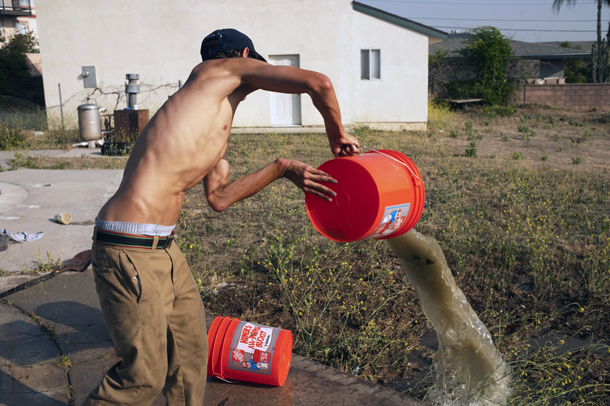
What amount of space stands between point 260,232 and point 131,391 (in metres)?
3.40

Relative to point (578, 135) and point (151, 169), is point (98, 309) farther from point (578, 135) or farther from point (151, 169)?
point (578, 135)

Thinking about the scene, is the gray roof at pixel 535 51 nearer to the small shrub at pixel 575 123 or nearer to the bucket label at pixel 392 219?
the small shrub at pixel 575 123

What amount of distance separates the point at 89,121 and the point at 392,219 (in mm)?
11414

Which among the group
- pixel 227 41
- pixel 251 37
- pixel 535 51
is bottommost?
pixel 227 41

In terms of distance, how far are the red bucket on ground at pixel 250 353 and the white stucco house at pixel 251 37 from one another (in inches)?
520

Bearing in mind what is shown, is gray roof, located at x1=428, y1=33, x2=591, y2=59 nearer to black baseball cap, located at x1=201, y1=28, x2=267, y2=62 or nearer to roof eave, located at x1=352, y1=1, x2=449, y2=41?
roof eave, located at x1=352, y1=1, x2=449, y2=41

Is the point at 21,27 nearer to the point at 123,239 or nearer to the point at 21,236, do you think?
the point at 21,236

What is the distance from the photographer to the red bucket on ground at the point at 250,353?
266cm

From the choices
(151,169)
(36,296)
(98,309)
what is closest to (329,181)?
(151,169)

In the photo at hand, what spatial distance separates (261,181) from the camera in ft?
8.30

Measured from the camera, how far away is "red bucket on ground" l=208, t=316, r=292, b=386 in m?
2.66

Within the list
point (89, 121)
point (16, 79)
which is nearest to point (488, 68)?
point (89, 121)

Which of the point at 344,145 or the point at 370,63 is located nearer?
the point at 344,145

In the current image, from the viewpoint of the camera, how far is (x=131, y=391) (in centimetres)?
208
